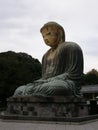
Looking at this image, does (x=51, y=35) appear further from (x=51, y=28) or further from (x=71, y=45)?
(x=71, y=45)

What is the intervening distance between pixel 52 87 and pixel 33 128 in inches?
112

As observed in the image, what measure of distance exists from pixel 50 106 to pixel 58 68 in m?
1.99

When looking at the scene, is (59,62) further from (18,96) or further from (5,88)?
(5,88)

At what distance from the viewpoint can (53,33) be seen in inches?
527

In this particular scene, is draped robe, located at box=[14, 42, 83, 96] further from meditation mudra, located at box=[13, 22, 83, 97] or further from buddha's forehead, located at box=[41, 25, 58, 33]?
buddha's forehead, located at box=[41, 25, 58, 33]

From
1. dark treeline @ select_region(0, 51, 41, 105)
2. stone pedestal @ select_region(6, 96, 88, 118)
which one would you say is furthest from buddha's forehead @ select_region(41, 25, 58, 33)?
dark treeline @ select_region(0, 51, 41, 105)

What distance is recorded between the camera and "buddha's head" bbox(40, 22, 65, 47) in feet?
43.8

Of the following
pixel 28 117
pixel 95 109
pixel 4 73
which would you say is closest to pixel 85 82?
pixel 4 73

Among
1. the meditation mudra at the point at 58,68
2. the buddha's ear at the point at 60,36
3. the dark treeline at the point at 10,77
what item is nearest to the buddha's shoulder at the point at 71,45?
the meditation mudra at the point at 58,68

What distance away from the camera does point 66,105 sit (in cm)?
1116

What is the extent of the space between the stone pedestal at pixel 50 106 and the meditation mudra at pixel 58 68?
0.26 meters

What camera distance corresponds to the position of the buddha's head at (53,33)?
13359 millimetres

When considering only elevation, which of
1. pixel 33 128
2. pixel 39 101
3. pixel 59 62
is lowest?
pixel 33 128

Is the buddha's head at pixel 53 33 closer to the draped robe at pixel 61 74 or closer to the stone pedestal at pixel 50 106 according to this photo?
the draped robe at pixel 61 74
